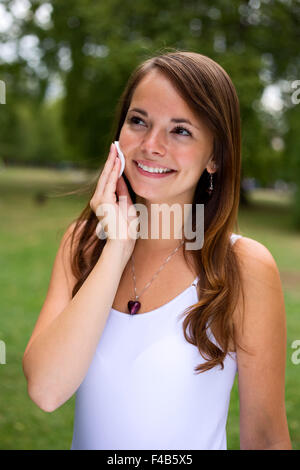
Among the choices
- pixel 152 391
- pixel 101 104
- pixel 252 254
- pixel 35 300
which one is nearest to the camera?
pixel 152 391

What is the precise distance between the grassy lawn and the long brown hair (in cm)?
78

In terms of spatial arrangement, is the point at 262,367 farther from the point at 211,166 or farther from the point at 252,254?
the point at 211,166

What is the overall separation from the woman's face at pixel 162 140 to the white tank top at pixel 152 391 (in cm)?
52

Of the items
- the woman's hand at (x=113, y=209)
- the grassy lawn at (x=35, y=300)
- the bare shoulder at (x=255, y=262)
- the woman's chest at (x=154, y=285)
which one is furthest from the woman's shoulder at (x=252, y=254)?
the grassy lawn at (x=35, y=300)

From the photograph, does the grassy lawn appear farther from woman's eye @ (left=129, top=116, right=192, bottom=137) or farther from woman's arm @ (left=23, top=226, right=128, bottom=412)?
woman's arm @ (left=23, top=226, right=128, bottom=412)

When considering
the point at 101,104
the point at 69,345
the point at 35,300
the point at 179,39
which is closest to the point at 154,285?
the point at 69,345

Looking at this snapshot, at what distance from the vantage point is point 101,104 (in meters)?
21.4

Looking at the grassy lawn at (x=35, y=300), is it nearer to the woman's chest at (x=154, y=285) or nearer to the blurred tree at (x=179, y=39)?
the woman's chest at (x=154, y=285)

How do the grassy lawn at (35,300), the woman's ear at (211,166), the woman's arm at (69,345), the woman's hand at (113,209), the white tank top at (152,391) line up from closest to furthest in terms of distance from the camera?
1. the woman's arm at (69,345)
2. the white tank top at (152,391)
3. the woman's hand at (113,209)
4. the woman's ear at (211,166)
5. the grassy lawn at (35,300)

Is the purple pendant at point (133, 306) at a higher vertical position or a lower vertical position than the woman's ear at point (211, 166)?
lower

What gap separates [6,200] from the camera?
2447 cm

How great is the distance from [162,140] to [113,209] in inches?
13.3

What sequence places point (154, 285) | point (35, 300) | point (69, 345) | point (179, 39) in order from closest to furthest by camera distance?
point (69, 345)
point (154, 285)
point (35, 300)
point (179, 39)

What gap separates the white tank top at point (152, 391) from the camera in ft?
6.04
